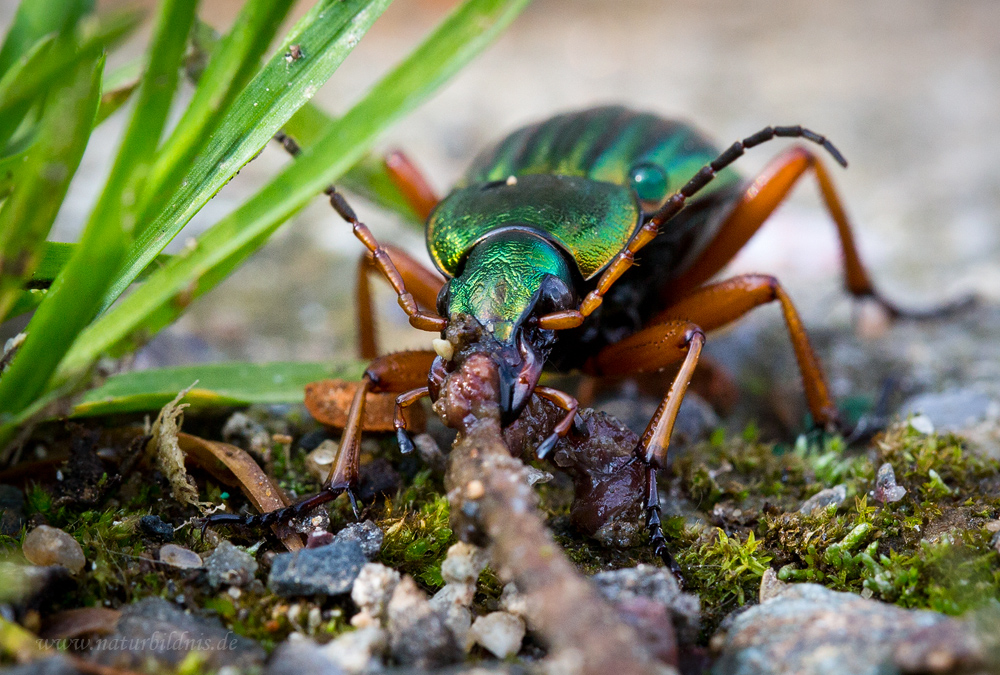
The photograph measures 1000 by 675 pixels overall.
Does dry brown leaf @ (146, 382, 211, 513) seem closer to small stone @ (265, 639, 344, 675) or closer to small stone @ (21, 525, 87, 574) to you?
small stone @ (21, 525, 87, 574)

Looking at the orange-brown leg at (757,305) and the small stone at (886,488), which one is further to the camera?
the orange-brown leg at (757,305)

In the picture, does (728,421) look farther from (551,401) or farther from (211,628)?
(211,628)

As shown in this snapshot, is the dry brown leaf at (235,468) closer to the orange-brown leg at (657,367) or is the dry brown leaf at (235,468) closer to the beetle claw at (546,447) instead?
the beetle claw at (546,447)

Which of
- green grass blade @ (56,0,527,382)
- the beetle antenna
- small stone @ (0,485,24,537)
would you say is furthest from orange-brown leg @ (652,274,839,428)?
small stone @ (0,485,24,537)

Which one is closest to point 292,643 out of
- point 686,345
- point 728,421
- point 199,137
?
point 199,137

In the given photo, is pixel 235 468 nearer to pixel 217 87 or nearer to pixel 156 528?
pixel 156 528

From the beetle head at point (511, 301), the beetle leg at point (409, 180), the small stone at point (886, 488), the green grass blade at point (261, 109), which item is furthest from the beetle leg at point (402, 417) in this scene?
the beetle leg at point (409, 180)
